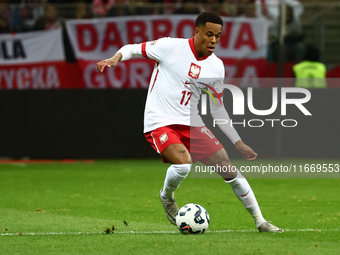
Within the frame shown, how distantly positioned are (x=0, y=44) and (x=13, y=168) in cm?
252

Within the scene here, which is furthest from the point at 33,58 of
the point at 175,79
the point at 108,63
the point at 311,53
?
the point at 108,63

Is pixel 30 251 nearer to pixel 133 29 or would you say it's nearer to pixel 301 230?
pixel 301 230

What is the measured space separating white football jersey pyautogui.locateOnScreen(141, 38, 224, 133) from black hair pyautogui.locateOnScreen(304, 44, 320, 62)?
23.2 ft

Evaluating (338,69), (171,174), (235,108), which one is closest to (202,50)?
(171,174)

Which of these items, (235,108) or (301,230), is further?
(235,108)

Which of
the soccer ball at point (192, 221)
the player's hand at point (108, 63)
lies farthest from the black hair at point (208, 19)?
the soccer ball at point (192, 221)

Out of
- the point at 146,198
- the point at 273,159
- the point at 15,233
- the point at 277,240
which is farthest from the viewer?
the point at 273,159

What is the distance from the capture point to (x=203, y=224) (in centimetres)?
543

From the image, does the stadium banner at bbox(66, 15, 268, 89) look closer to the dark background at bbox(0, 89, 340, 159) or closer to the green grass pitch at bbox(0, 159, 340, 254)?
the dark background at bbox(0, 89, 340, 159)

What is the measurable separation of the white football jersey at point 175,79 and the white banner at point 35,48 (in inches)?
253

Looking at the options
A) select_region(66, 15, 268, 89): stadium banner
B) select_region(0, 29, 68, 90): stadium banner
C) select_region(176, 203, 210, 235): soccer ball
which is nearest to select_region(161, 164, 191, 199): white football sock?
select_region(176, 203, 210, 235): soccer ball

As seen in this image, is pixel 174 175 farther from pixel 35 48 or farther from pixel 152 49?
pixel 35 48

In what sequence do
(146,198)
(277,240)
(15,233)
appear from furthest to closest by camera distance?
1. (146,198)
2. (15,233)
3. (277,240)

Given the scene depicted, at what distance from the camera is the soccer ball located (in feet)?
17.7
